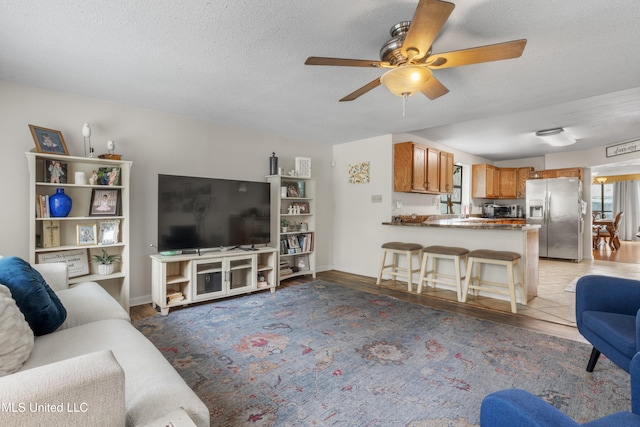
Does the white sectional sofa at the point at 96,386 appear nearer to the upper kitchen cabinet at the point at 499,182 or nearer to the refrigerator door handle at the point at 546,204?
the upper kitchen cabinet at the point at 499,182

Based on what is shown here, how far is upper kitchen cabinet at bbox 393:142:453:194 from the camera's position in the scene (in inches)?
177

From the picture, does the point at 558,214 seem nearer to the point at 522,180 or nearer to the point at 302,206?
the point at 522,180

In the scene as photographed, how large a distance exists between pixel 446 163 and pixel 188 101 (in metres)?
4.34

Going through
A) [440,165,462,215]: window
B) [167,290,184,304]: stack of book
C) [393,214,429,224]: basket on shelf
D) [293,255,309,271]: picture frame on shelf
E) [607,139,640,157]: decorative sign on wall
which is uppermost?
[607,139,640,157]: decorative sign on wall

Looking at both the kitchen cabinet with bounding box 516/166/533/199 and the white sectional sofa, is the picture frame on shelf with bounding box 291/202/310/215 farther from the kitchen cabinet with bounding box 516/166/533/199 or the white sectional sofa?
the kitchen cabinet with bounding box 516/166/533/199

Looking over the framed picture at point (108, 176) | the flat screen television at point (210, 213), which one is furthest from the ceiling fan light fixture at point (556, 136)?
the framed picture at point (108, 176)

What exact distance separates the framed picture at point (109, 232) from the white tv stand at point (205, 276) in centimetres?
45

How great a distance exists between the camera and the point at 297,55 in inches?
86.7

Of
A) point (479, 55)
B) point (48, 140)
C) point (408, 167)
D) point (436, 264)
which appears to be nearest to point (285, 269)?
point (436, 264)

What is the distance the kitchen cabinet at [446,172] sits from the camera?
5.22 meters

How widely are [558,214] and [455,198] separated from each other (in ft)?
7.03

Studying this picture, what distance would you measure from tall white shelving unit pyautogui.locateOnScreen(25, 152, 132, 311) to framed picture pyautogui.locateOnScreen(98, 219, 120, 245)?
0.04 metres

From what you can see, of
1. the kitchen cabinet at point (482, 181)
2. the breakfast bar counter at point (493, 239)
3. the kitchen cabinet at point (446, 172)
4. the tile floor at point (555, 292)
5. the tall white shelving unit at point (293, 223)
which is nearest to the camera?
the tile floor at point (555, 292)

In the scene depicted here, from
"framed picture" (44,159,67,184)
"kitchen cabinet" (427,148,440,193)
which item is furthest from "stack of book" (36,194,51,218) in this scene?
"kitchen cabinet" (427,148,440,193)
